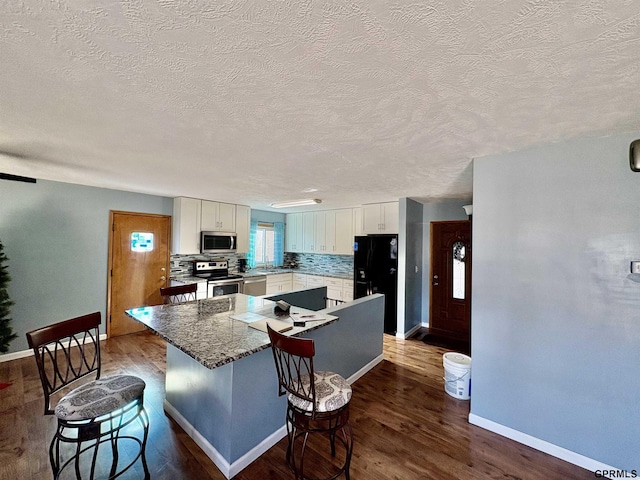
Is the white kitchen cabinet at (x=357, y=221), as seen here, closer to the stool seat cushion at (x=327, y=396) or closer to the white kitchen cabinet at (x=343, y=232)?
the white kitchen cabinet at (x=343, y=232)

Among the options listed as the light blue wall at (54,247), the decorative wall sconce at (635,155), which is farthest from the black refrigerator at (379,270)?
the light blue wall at (54,247)

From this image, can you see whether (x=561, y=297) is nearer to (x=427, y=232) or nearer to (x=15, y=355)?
(x=427, y=232)

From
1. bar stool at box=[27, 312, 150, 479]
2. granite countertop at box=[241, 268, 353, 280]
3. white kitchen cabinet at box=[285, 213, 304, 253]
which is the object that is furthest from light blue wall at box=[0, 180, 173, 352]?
white kitchen cabinet at box=[285, 213, 304, 253]

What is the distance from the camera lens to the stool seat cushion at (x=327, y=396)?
1.58 m

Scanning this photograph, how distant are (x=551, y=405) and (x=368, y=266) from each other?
300 cm

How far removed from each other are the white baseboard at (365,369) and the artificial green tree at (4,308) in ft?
13.3

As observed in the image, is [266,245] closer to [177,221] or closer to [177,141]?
[177,221]

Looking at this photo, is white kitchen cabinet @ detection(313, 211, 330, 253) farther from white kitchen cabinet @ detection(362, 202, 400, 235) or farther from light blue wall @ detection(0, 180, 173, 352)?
light blue wall @ detection(0, 180, 173, 352)

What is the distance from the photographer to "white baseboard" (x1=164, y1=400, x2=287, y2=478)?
1726 mm

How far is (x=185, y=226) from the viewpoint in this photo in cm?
Answer: 466

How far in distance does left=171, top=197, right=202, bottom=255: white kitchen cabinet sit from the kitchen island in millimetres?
2420

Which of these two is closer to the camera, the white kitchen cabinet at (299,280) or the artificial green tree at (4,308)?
the artificial green tree at (4,308)

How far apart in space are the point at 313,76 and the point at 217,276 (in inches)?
184

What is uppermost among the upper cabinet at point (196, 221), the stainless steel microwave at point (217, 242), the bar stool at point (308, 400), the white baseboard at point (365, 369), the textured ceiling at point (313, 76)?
the textured ceiling at point (313, 76)
